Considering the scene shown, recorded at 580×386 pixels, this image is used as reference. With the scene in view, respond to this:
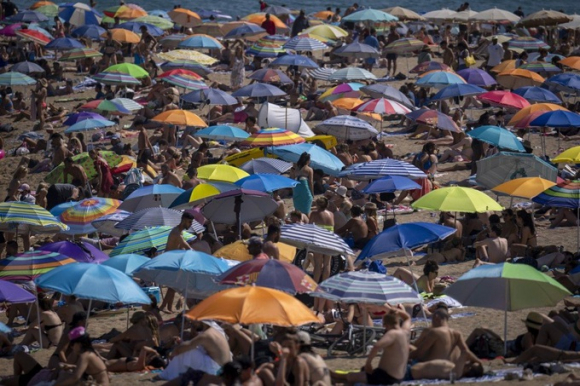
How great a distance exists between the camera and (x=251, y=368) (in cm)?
884

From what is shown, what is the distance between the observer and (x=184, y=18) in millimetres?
35719

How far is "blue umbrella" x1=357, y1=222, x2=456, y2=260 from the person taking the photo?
39.5ft

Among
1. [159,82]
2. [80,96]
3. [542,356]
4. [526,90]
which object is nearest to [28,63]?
[80,96]

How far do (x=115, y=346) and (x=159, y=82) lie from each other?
52.0 ft

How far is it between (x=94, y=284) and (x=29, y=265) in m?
1.68

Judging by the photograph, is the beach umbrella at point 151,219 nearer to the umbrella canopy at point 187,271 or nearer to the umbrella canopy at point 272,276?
the umbrella canopy at point 187,271

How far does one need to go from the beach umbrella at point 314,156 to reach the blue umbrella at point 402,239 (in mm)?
5632

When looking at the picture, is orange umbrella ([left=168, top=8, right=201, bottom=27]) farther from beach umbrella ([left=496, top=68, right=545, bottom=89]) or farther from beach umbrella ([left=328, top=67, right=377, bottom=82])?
beach umbrella ([left=496, top=68, right=545, bottom=89])

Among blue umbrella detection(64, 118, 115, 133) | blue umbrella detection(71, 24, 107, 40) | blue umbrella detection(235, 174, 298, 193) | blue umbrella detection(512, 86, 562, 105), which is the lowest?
blue umbrella detection(71, 24, 107, 40)

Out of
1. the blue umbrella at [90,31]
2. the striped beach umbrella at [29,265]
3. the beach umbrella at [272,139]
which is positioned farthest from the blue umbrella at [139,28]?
the striped beach umbrella at [29,265]

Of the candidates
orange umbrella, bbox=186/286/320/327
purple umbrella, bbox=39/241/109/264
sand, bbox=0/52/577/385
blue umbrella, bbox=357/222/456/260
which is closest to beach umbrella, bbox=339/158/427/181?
sand, bbox=0/52/577/385

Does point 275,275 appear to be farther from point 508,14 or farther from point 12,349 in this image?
point 508,14

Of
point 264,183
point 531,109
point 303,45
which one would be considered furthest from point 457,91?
point 264,183

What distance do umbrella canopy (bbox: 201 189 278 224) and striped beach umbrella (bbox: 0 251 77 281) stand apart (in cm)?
261
